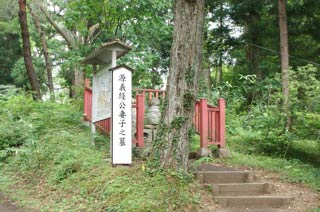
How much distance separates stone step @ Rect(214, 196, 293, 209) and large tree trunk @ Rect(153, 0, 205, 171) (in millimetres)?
857

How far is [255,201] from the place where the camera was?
6090 mm

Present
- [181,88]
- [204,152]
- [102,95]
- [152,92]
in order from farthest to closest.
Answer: [152,92] < [204,152] < [102,95] < [181,88]

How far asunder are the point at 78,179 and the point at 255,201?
9.42 ft

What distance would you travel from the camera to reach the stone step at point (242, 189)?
6.34 m

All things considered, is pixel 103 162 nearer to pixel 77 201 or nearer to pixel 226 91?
pixel 77 201

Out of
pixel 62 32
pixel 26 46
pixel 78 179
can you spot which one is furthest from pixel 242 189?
pixel 62 32

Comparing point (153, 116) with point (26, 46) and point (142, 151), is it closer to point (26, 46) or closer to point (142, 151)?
point (142, 151)

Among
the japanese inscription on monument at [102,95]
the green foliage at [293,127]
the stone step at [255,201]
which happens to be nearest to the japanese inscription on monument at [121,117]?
the japanese inscription on monument at [102,95]

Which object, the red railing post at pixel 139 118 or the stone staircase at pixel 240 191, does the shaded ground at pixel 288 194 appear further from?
the red railing post at pixel 139 118

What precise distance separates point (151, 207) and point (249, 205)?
178 cm

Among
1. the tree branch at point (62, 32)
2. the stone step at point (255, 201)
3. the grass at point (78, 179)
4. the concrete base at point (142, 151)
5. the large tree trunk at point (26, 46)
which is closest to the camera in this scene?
the grass at point (78, 179)

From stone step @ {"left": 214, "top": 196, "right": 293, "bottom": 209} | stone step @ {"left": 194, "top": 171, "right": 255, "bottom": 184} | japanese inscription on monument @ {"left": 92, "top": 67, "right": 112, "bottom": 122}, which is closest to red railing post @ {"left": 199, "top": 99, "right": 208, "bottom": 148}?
stone step @ {"left": 194, "top": 171, "right": 255, "bottom": 184}

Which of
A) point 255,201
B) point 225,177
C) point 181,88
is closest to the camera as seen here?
point 255,201

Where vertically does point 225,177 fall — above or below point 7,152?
below
